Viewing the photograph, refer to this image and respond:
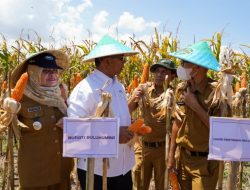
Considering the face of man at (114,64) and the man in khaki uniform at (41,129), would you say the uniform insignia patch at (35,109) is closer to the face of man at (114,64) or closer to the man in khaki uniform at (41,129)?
the man in khaki uniform at (41,129)

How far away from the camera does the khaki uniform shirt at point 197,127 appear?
302 cm

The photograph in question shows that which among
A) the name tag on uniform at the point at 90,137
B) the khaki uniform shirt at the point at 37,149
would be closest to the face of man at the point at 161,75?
the khaki uniform shirt at the point at 37,149

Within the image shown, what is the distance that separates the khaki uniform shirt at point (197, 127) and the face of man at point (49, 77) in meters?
1.10

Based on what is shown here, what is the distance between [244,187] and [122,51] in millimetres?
3329

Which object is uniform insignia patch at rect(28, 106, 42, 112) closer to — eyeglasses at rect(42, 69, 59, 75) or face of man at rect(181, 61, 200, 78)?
eyeglasses at rect(42, 69, 59, 75)

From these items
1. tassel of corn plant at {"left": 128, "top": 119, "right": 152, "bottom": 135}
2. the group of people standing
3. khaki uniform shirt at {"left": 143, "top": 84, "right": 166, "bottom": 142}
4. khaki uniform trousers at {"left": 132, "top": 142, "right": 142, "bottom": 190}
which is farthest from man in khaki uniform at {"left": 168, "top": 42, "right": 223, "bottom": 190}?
khaki uniform trousers at {"left": 132, "top": 142, "right": 142, "bottom": 190}

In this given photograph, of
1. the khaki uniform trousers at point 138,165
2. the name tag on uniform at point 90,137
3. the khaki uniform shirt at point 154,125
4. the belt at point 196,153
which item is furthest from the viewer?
the khaki uniform trousers at point 138,165

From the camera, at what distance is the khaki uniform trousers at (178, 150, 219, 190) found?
298 centimetres

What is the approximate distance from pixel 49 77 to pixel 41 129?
17.2 inches

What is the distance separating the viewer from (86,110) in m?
2.59

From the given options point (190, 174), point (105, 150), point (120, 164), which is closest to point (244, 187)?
point (190, 174)

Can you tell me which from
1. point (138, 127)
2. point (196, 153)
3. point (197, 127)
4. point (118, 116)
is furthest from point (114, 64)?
point (196, 153)

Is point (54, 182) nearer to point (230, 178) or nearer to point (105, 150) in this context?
point (105, 150)

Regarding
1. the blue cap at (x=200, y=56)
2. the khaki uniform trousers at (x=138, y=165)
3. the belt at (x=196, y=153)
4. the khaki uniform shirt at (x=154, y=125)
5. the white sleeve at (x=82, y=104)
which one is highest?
the blue cap at (x=200, y=56)
